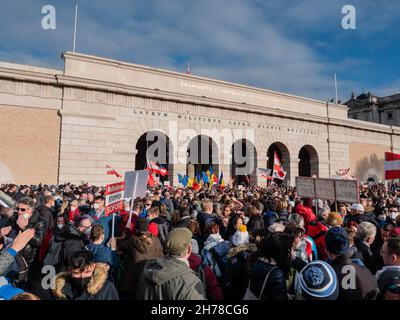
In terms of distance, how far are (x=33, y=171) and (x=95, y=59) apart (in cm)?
891

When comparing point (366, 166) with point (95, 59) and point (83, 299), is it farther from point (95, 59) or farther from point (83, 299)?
point (83, 299)

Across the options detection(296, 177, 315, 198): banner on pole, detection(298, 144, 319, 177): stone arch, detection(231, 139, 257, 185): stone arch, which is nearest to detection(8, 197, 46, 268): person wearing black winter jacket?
detection(296, 177, 315, 198): banner on pole

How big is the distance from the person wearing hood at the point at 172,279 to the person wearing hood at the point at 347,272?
138 centimetres

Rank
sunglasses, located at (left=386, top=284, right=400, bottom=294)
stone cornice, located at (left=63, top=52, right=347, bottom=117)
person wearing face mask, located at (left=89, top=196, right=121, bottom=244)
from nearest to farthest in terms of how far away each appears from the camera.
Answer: sunglasses, located at (left=386, top=284, right=400, bottom=294) < person wearing face mask, located at (left=89, top=196, right=121, bottom=244) < stone cornice, located at (left=63, top=52, right=347, bottom=117)

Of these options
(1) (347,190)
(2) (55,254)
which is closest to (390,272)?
(2) (55,254)

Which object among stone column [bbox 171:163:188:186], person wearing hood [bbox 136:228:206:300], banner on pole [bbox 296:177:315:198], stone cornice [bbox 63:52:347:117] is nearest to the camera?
person wearing hood [bbox 136:228:206:300]

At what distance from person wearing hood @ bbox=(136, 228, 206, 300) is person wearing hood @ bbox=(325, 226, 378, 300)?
1.38m

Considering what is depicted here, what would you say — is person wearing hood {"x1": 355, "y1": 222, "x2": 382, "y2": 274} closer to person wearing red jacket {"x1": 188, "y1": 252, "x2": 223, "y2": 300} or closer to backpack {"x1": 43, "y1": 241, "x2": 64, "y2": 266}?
person wearing red jacket {"x1": 188, "y1": 252, "x2": 223, "y2": 300}

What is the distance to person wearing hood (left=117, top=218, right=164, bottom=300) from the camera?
4.02 metres

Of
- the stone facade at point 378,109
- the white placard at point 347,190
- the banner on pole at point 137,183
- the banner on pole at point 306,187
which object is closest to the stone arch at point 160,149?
the banner on pole at point 306,187

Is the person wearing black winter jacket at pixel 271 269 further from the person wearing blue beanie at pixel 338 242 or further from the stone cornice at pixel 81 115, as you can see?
the stone cornice at pixel 81 115

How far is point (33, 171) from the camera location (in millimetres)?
18125

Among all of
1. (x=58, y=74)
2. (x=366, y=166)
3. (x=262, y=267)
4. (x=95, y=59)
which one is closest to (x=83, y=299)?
(x=262, y=267)

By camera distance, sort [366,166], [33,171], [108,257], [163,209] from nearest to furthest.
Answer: [108,257] < [163,209] < [33,171] < [366,166]
